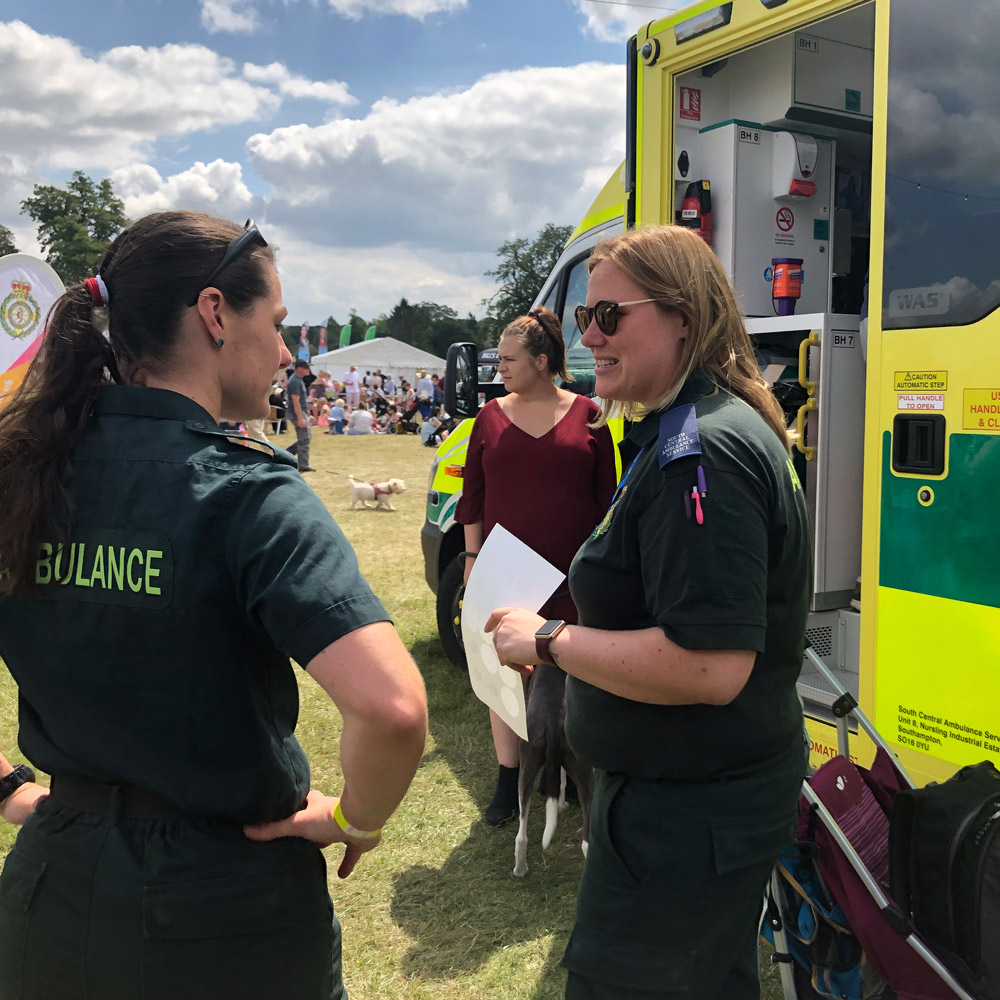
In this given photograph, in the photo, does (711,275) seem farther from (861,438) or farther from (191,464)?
(861,438)

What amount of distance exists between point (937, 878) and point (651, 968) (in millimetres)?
823

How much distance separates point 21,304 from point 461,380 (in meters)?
3.50

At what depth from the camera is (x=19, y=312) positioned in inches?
247

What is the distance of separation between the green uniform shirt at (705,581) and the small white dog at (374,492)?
32.4ft

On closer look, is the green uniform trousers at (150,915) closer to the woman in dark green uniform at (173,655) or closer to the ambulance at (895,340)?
the woman in dark green uniform at (173,655)

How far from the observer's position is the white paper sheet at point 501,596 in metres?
2.07

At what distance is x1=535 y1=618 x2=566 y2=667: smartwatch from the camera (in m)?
1.68

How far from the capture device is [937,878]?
77.6 inches

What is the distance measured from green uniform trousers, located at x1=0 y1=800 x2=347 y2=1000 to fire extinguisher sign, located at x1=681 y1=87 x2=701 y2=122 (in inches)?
145

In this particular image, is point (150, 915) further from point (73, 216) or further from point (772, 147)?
point (73, 216)

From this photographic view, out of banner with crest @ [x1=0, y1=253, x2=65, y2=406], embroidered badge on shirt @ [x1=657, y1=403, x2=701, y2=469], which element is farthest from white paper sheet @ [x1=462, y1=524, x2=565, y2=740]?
banner with crest @ [x1=0, y1=253, x2=65, y2=406]

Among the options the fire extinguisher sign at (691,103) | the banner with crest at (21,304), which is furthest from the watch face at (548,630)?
the banner with crest at (21,304)

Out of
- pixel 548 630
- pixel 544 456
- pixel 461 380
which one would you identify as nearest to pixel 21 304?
pixel 461 380

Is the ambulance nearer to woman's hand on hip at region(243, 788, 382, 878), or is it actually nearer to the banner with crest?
woman's hand on hip at region(243, 788, 382, 878)
